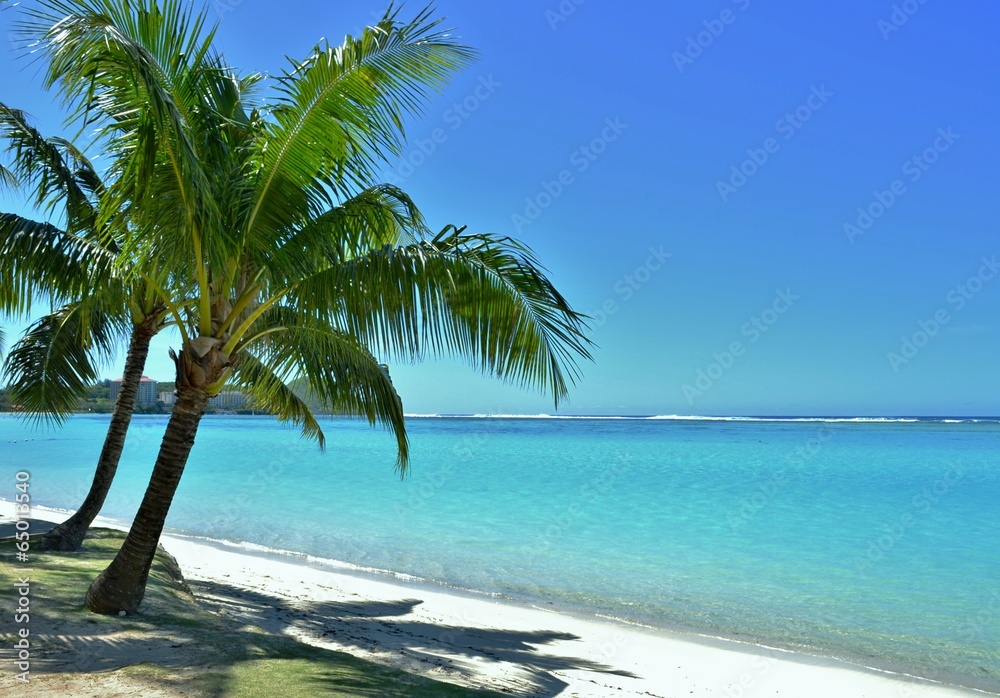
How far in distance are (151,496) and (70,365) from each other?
185 inches

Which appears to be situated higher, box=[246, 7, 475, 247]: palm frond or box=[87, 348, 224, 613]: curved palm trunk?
box=[246, 7, 475, 247]: palm frond

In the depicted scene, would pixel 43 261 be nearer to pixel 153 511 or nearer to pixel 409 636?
pixel 153 511

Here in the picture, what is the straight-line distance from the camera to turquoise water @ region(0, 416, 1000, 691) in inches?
373

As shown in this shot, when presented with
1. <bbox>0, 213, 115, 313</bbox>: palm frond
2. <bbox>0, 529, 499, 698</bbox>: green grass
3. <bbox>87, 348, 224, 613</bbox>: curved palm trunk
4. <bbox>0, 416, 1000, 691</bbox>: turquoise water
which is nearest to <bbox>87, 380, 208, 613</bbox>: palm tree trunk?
<bbox>87, 348, 224, 613</bbox>: curved palm trunk

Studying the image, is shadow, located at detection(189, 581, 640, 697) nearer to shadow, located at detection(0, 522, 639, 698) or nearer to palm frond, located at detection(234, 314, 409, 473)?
shadow, located at detection(0, 522, 639, 698)

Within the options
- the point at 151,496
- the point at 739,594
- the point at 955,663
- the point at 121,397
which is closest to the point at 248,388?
the point at 121,397

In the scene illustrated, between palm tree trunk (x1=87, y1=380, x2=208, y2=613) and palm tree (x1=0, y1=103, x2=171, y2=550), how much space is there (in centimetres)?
131

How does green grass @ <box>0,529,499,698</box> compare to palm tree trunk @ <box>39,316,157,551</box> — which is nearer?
green grass @ <box>0,529,499,698</box>

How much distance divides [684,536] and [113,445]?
441 inches

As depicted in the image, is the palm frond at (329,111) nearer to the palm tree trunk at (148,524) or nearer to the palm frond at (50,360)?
the palm tree trunk at (148,524)

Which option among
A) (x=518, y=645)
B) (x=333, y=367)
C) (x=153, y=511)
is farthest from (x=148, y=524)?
(x=518, y=645)

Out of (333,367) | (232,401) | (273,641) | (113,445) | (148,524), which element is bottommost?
(273,641)

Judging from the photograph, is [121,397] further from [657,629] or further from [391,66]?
[657,629]

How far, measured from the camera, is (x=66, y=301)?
6.79 metres
